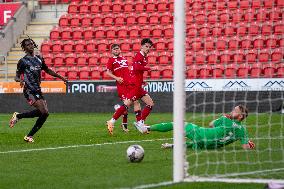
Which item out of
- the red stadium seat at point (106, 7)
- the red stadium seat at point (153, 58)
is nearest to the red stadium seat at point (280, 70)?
the red stadium seat at point (153, 58)

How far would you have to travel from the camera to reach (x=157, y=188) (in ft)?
24.5

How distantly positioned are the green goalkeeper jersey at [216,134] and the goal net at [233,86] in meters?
0.12

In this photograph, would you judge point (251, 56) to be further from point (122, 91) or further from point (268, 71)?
point (122, 91)

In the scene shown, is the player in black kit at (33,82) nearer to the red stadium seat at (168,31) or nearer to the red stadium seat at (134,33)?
the red stadium seat at (168,31)

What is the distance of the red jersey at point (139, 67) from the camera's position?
15961mm

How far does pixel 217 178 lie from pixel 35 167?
2456mm

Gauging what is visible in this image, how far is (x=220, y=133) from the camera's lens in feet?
35.7

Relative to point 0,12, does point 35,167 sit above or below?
below

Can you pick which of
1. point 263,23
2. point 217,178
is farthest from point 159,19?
point 217,178

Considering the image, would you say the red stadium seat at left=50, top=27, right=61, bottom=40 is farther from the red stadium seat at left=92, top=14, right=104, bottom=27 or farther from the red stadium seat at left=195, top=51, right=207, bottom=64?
the red stadium seat at left=195, top=51, right=207, bottom=64

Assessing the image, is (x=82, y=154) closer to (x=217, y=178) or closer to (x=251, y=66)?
(x=217, y=178)

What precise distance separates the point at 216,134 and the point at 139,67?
5.42 metres

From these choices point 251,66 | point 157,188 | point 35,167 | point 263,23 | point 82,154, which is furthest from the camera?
point 251,66

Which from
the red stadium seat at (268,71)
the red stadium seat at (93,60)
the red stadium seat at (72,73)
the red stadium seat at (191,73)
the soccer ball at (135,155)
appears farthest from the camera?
the red stadium seat at (93,60)
